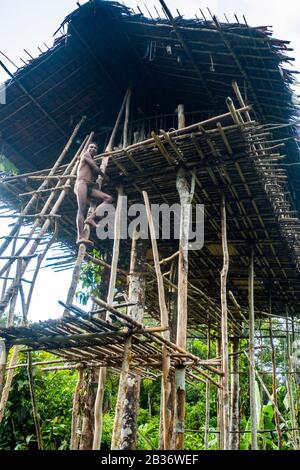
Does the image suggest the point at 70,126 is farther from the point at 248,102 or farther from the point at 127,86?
the point at 248,102

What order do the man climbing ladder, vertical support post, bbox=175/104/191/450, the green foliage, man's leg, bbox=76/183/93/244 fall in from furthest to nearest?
the green foliage → the man climbing ladder → man's leg, bbox=76/183/93/244 → vertical support post, bbox=175/104/191/450

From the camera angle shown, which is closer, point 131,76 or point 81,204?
point 81,204

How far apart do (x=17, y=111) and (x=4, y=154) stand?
3.50ft

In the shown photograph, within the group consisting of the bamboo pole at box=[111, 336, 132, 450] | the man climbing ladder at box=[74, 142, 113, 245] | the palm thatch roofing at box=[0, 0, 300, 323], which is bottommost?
the bamboo pole at box=[111, 336, 132, 450]

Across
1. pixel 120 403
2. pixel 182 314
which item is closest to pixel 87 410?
pixel 182 314

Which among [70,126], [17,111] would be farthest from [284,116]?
[17,111]

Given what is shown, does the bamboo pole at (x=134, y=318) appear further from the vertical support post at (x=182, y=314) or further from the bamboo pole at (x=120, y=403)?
the bamboo pole at (x=120, y=403)

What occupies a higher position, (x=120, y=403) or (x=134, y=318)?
(x=134, y=318)

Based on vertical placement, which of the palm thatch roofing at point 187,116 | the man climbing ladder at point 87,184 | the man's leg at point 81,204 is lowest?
the man's leg at point 81,204

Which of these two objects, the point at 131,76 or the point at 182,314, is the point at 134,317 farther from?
the point at 131,76

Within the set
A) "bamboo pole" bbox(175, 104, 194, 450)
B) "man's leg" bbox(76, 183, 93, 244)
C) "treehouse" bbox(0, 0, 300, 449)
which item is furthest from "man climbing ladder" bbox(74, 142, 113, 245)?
"bamboo pole" bbox(175, 104, 194, 450)

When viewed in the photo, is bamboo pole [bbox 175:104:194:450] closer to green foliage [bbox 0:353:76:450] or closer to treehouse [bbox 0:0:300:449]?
treehouse [bbox 0:0:300:449]

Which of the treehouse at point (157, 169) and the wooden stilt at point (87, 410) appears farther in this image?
the wooden stilt at point (87, 410)

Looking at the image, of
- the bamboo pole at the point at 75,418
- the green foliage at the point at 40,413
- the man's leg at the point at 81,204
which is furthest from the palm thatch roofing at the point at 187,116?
the green foliage at the point at 40,413
